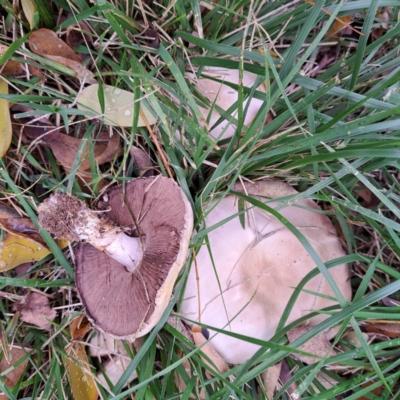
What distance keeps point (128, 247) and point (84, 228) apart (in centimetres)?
16

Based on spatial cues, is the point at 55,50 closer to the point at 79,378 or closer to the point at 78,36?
the point at 78,36

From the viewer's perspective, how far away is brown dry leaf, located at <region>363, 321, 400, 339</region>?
1.59 metres

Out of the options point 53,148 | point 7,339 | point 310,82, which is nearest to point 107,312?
point 7,339

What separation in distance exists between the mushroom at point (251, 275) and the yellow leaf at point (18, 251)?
0.59 meters

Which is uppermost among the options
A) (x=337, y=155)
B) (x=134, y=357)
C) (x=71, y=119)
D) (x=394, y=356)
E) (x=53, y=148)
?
(x=337, y=155)

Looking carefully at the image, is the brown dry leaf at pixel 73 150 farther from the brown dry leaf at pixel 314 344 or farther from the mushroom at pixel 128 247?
the brown dry leaf at pixel 314 344

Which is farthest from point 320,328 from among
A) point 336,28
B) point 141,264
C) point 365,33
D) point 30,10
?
point 30,10

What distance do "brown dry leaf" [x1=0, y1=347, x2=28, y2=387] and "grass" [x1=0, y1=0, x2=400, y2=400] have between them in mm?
38

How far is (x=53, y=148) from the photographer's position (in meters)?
1.53

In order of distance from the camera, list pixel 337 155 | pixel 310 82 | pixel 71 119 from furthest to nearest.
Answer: pixel 71 119 → pixel 310 82 → pixel 337 155

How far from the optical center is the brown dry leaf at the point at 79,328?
60.8 inches

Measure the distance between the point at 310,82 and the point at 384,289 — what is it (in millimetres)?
718

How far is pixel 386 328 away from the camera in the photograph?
1604 millimetres

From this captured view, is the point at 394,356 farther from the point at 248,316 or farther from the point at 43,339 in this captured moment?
the point at 43,339
